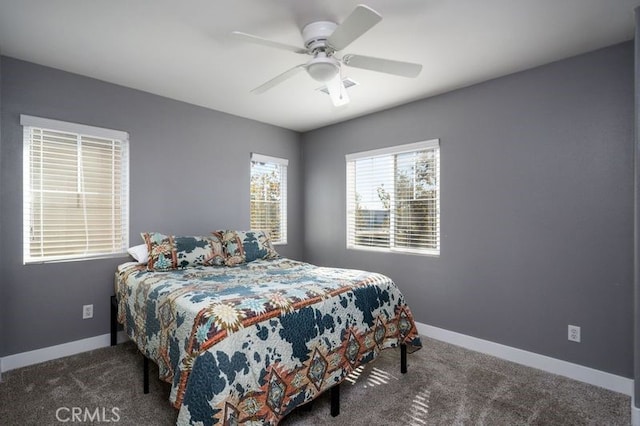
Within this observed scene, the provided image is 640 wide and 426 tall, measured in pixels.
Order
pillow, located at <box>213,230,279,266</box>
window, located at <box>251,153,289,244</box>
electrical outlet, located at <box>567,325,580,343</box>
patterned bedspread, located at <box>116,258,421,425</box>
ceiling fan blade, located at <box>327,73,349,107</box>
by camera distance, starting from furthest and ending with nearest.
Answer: window, located at <box>251,153,289,244</box> < pillow, located at <box>213,230,279,266</box> < electrical outlet, located at <box>567,325,580,343</box> < ceiling fan blade, located at <box>327,73,349,107</box> < patterned bedspread, located at <box>116,258,421,425</box>

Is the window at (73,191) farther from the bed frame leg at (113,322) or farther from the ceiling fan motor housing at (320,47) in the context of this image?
the ceiling fan motor housing at (320,47)

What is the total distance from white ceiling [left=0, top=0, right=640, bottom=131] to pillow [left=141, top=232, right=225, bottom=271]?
1.53m

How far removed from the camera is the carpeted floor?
201 cm

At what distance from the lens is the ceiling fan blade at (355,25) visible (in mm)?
1534

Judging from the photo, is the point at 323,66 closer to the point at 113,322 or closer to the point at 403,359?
the point at 403,359

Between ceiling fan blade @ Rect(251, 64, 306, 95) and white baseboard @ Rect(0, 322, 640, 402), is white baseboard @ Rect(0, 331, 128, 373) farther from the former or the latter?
ceiling fan blade @ Rect(251, 64, 306, 95)

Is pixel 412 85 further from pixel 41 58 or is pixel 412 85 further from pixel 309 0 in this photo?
pixel 41 58

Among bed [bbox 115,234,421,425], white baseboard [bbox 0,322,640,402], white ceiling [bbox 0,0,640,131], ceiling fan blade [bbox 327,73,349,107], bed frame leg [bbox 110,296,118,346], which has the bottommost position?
white baseboard [bbox 0,322,640,402]

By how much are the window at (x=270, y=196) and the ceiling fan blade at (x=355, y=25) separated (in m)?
2.63

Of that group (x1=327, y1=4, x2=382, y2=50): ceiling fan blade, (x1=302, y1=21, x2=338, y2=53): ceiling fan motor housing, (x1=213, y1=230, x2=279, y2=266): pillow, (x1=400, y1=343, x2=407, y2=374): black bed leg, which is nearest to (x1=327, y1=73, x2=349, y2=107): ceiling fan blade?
(x1=302, y1=21, x2=338, y2=53): ceiling fan motor housing

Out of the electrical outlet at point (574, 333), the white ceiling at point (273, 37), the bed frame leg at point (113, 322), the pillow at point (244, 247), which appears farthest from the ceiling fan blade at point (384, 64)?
the bed frame leg at point (113, 322)

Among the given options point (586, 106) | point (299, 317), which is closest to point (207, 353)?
point (299, 317)

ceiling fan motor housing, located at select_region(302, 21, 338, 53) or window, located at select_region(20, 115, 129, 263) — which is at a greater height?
ceiling fan motor housing, located at select_region(302, 21, 338, 53)

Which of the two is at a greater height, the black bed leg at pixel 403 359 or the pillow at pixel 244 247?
the pillow at pixel 244 247
